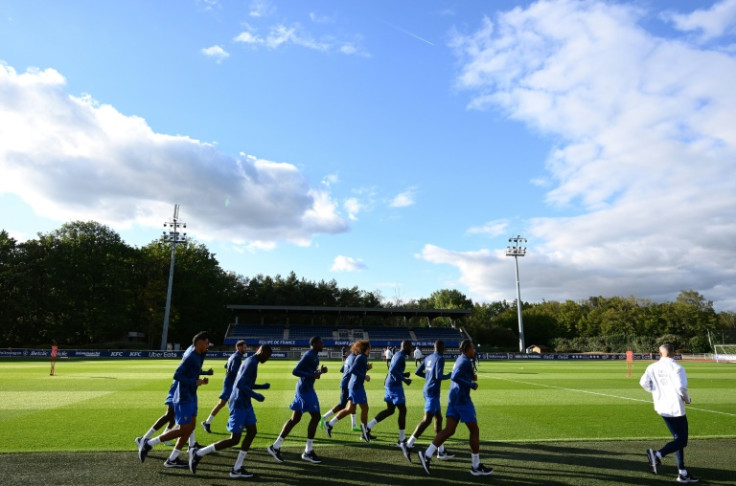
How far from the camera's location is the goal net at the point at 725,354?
45575 millimetres

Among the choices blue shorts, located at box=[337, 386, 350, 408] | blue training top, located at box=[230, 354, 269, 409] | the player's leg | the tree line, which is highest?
the tree line

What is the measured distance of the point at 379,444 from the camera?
9.00 meters

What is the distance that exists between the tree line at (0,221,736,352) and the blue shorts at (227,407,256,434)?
184 ft

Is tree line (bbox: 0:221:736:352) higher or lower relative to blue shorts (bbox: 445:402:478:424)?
higher

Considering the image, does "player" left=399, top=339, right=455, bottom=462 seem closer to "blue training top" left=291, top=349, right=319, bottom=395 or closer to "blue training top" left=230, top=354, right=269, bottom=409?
"blue training top" left=291, top=349, right=319, bottom=395

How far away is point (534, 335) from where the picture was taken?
283 ft

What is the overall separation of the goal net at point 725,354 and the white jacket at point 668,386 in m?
48.4

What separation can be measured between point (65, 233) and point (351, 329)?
37.9m

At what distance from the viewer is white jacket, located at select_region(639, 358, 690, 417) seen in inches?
267

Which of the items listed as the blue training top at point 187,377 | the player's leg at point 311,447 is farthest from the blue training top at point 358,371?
the blue training top at point 187,377

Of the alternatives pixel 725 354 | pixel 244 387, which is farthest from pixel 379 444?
pixel 725 354

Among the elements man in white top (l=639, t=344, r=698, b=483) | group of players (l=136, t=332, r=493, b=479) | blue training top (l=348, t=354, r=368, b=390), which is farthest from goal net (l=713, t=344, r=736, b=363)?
group of players (l=136, t=332, r=493, b=479)

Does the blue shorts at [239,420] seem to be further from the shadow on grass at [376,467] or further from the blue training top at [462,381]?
the blue training top at [462,381]

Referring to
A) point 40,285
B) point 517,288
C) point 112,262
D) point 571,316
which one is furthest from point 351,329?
point 571,316
